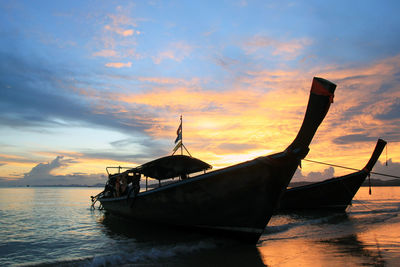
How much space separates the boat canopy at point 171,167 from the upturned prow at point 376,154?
13.5 metres

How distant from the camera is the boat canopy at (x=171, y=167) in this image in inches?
549

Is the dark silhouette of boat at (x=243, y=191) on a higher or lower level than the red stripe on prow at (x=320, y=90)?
lower

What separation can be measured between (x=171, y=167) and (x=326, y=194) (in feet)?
49.7

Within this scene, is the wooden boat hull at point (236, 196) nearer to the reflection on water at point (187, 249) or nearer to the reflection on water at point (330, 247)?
the reflection on water at point (187, 249)

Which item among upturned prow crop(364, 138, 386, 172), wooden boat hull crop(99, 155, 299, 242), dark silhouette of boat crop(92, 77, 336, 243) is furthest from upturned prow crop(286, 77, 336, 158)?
upturned prow crop(364, 138, 386, 172)

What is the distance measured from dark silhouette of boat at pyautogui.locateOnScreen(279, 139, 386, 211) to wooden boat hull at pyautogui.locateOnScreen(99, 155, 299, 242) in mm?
14495

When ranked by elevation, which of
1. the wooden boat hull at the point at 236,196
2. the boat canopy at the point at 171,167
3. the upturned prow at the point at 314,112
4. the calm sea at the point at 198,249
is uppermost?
the upturned prow at the point at 314,112

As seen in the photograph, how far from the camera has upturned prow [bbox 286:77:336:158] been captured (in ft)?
23.2

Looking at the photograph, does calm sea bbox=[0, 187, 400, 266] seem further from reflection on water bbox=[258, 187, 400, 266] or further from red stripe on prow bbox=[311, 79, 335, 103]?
red stripe on prow bbox=[311, 79, 335, 103]

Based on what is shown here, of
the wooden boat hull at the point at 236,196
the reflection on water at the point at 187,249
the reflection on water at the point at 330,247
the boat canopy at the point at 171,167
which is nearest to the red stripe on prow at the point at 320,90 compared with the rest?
the wooden boat hull at the point at 236,196

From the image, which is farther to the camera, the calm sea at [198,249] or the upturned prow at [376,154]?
the upturned prow at [376,154]

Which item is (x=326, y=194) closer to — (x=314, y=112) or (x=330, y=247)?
(x=330, y=247)

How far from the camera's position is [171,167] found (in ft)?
47.8

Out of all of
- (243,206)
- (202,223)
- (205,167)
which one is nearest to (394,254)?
(243,206)
